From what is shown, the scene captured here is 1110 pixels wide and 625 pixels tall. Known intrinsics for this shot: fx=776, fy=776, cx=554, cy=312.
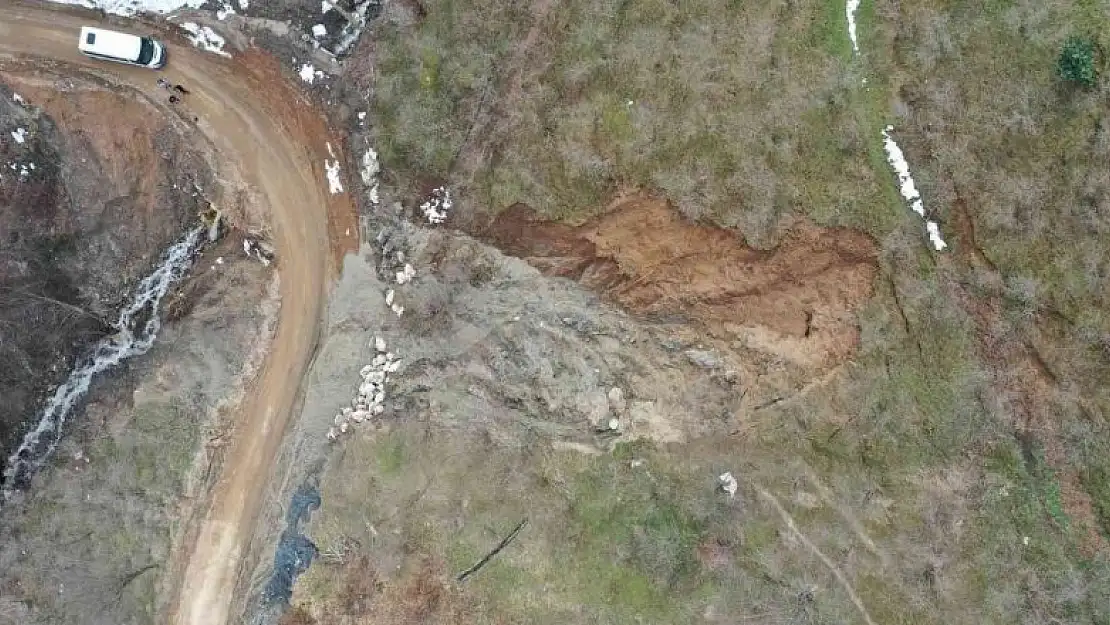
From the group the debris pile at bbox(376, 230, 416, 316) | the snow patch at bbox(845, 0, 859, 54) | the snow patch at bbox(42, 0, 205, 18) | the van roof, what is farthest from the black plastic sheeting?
the snow patch at bbox(845, 0, 859, 54)

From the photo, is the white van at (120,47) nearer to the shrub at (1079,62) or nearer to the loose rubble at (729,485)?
the loose rubble at (729,485)

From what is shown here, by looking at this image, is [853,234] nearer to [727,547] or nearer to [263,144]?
[727,547]

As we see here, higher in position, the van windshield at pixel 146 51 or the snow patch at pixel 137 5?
the snow patch at pixel 137 5

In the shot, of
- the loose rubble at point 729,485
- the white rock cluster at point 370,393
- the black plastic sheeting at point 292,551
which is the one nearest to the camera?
the loose rubble at point 729,485

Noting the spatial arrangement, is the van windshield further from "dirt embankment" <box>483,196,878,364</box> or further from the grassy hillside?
"dirt embankment" <box>483,196,878,364</box>

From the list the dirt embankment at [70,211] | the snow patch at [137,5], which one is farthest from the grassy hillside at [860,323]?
the dirt embankment at [70,211]

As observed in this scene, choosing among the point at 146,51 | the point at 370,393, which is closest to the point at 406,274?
the point at 370,393

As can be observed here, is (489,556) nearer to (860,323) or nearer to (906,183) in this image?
(860,323)
